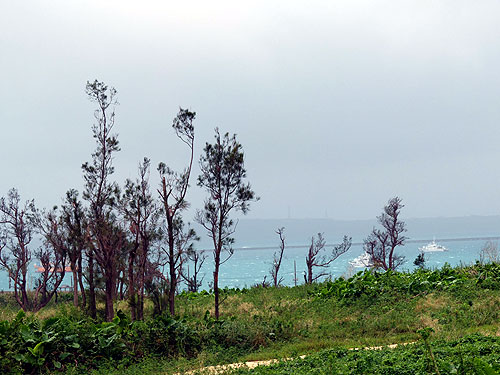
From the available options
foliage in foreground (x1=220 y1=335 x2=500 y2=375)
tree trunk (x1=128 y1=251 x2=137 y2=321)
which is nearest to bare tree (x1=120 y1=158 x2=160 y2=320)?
tree trunk (x1=128 y1=251 x2=137 y2=321)

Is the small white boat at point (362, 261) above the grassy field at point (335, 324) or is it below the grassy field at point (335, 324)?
below

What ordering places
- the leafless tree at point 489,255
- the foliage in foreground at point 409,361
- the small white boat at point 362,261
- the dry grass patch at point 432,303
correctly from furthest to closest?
the small white boat at point 362,261 < the leafless tree at point 489,255 < the dry grass patch at point 432,303 < the foliage in foreground at point 409,361

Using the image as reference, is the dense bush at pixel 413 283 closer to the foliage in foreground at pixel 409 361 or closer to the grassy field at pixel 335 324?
the grassy field at pixel 335 324

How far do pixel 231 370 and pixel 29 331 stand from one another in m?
4.11

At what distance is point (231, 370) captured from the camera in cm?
821

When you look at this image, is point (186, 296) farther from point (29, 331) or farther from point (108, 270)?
point (29, 331)

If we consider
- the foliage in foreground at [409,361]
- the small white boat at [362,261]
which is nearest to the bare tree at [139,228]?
the foliage in foreground at [409,361]

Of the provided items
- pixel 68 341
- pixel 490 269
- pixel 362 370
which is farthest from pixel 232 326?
pixel 490 269

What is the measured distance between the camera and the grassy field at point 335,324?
939 cm

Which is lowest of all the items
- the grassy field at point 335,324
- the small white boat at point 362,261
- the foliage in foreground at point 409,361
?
the small white boat at point 362,261

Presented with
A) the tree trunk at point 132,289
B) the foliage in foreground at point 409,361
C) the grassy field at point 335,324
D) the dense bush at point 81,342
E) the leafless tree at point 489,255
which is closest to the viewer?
the foliage in foreground at point 409,361

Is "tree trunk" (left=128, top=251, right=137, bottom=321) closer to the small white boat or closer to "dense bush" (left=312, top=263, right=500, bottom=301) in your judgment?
"dense bush" (left=312, top=263, right=500, bottom=301)

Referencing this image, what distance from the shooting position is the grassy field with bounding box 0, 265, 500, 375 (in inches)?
370

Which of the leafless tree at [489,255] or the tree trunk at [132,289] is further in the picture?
the leafless tree at [489,255]
